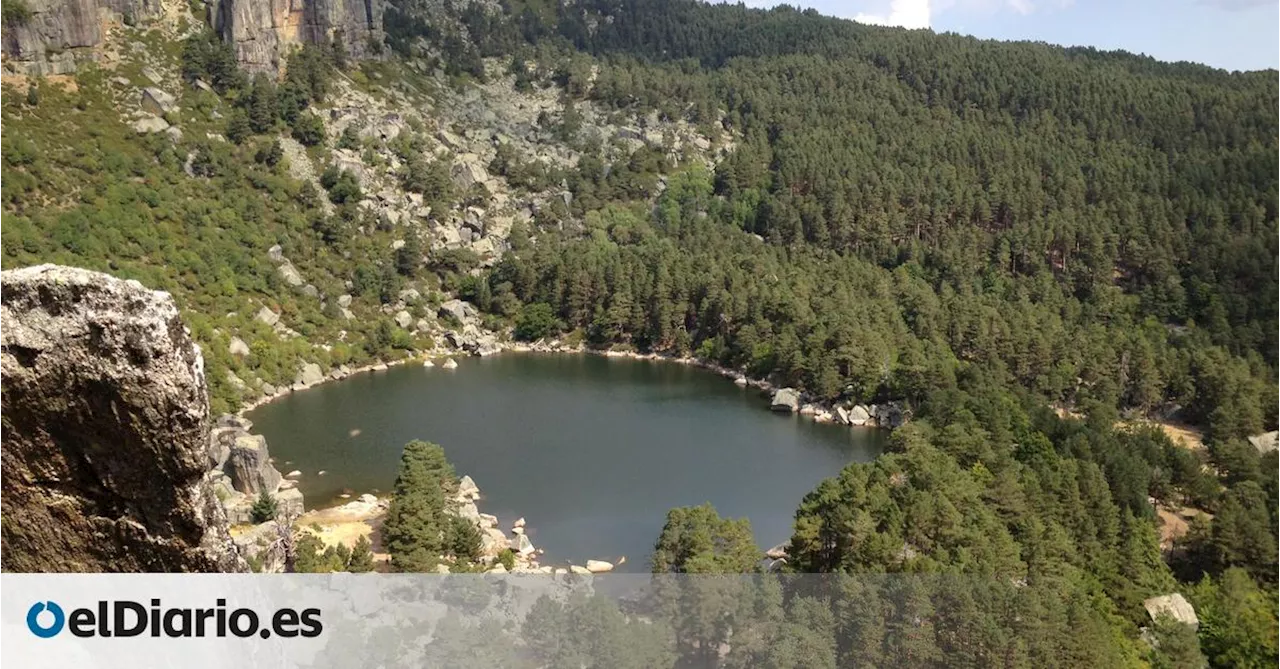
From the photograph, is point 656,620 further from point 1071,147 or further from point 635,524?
point 1071,147

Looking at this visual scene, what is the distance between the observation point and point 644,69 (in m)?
125

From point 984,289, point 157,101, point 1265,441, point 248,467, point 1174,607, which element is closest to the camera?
point 1174,607

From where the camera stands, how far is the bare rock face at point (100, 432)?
500 cm

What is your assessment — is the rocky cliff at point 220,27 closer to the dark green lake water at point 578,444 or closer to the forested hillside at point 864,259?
the forested hillside at point 864,259

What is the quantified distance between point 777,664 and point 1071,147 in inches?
3600

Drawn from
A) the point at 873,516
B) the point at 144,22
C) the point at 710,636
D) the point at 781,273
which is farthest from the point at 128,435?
the point at 144,22

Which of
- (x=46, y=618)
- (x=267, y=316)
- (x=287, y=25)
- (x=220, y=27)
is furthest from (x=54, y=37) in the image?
(x=46, y=618)

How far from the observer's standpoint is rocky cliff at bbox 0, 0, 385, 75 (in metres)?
73.5

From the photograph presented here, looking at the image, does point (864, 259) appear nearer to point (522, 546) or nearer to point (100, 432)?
point (522, 546)

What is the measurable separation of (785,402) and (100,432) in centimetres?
5397

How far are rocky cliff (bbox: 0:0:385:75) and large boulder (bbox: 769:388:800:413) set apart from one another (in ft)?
214

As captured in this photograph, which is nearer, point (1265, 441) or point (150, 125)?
point (1265, 441)

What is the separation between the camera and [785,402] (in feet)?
189

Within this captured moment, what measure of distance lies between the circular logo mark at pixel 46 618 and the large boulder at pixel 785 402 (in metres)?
53.6
